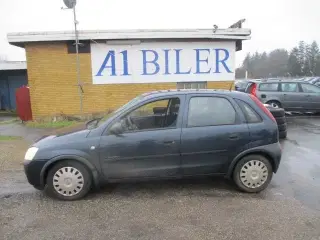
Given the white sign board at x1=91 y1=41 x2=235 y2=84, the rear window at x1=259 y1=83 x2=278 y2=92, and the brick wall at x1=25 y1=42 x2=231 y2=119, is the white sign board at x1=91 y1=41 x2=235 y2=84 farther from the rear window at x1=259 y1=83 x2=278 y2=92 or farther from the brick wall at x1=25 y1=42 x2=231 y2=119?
the rear window at x1=259 y1=83 x2=278 y2=92

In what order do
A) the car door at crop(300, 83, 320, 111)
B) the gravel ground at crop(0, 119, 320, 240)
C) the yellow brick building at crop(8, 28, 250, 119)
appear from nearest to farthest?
the gravel ground at crop(0, 119, 320, 240)
the yellow brick building at crop(8, 28, 250, 119)
the car door at crop(300, 83, 320, 111)

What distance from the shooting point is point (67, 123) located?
11539mm

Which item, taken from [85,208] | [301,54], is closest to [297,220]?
[85,208]

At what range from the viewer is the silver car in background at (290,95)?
13445 mm

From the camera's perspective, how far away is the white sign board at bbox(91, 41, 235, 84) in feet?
38.9

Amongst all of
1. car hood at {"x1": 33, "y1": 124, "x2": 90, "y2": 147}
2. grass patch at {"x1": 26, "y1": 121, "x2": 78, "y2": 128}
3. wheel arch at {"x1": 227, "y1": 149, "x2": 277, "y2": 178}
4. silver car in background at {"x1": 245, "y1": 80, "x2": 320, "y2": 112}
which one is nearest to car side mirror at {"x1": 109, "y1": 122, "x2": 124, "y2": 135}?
car hood at {"x1": 33, "y1": 124, "x2": 90, "y2": 147}

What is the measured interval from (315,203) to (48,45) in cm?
1027

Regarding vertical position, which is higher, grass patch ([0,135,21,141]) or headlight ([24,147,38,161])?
headlight ([24,147,38,161])

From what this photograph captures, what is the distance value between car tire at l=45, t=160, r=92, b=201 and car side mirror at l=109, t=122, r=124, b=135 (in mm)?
656

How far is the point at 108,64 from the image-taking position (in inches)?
469

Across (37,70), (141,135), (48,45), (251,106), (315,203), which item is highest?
(48,45)

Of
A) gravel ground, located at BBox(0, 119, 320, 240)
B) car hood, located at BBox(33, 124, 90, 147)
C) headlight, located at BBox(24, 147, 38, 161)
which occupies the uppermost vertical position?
car hood, located at BBox(33, 124, 90, 147)

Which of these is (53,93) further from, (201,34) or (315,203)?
(315,203)

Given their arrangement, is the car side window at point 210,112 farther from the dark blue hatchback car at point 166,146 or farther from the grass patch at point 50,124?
the grass patch at point 50,124
